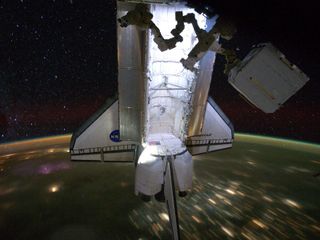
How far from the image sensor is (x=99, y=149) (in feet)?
33.8

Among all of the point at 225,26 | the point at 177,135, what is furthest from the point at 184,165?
the point at 225,26

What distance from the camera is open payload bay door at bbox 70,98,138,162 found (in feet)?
33.3

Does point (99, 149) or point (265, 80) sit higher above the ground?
point (265, 80)

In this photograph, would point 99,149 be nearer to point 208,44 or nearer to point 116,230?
point 116,230

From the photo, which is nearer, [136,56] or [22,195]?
[136,56]

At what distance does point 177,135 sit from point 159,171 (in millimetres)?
2162

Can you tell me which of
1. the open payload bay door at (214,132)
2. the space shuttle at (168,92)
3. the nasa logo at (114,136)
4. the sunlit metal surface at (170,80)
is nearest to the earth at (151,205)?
the space shuttle at (168,92)

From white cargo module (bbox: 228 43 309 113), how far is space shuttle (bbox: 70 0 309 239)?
2 centimetres

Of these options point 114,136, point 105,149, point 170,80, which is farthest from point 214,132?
point 105,149

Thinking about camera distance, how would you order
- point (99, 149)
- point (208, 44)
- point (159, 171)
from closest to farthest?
point (208, 44), point (159, 171), point (99, 149)

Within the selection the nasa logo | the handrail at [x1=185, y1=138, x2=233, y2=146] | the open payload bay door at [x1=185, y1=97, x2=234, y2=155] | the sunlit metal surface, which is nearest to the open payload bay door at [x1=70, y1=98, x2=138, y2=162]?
the nasa logo

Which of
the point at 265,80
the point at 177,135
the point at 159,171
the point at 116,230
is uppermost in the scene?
the point at 265,80

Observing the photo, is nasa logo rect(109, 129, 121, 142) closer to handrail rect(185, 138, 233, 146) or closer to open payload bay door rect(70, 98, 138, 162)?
open payload bay door rect(70, 98, 138, 162)

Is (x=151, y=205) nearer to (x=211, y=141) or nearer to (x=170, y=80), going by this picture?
(x=211, y=141)
